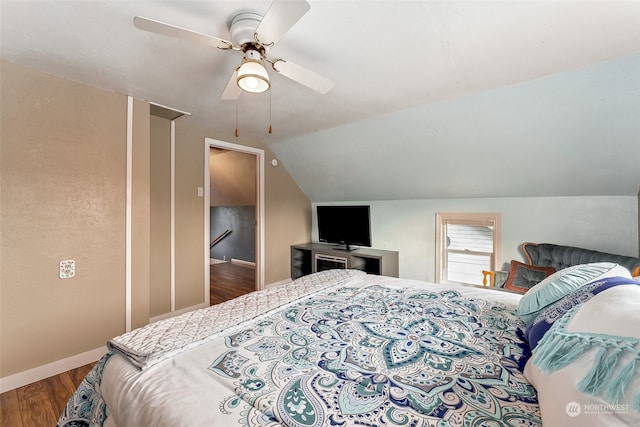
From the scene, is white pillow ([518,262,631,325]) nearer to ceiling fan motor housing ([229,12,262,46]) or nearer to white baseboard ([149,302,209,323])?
ceiling fan motor housing ([229,12,262,46])

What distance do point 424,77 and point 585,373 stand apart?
2.03 metres

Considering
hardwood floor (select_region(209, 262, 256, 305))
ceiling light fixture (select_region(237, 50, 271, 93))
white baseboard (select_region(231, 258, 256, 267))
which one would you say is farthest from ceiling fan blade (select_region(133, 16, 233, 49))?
white baseboard (select_region(231, 258, 256, 267))

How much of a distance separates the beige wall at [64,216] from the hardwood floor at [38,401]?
15 centimetres

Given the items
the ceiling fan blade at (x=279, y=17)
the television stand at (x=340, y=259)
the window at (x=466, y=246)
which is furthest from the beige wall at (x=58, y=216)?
the window at (x=466, y=246)

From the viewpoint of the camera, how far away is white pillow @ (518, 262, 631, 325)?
1.31m

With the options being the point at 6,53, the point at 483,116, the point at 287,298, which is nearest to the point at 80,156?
the point at 6,53

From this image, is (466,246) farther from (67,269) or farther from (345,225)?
(67,269)

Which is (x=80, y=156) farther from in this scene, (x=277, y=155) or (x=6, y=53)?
→ (x=277, y=155)

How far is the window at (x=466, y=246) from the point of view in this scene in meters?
3.41

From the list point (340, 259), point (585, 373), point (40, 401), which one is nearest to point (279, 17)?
point (585, 373)

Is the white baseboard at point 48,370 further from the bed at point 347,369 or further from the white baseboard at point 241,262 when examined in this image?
the white baseboard at point 241,262

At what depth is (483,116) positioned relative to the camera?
2561 mm

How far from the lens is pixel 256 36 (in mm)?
1437

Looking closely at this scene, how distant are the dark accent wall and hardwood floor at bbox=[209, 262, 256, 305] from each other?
10.9 inches
